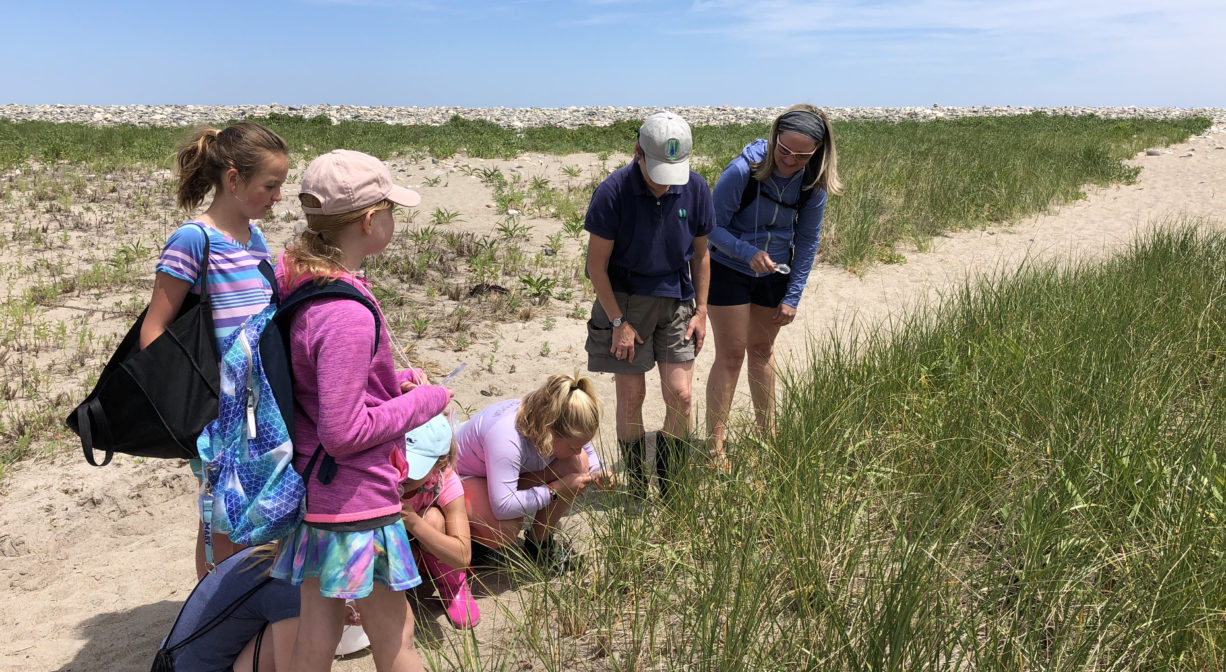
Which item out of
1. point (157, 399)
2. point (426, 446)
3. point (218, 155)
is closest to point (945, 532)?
point (426, 446)

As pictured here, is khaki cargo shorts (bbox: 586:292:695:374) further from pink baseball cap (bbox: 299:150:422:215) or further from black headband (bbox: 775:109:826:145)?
pink baseball cap (bbox: 299:150:422:215)

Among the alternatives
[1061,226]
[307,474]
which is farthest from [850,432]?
[1061,226]

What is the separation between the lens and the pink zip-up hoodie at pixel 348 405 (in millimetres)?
1820

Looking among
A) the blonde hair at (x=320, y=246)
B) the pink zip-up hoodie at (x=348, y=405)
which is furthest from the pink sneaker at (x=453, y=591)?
the blonde hair at (x=320, y=246)

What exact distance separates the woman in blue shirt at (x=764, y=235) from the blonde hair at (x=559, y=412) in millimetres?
687

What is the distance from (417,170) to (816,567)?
9877 millimetres

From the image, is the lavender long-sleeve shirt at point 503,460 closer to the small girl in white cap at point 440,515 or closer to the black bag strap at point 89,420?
the small girl in white cap at point 440,515

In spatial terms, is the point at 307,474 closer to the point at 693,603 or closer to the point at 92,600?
the point at 693,603

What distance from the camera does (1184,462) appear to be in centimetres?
272

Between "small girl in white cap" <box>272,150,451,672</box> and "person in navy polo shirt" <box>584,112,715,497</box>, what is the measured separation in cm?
120

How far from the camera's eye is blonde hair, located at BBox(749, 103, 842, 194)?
11.8ft

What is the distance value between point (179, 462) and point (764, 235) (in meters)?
3.10

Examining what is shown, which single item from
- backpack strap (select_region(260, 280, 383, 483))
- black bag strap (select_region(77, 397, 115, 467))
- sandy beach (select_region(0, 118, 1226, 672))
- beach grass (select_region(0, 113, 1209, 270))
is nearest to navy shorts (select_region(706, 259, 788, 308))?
sandy beach (select_region(0, 118, 1226, 672))

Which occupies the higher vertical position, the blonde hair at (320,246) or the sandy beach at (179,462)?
the blonde hair at (320,246)
